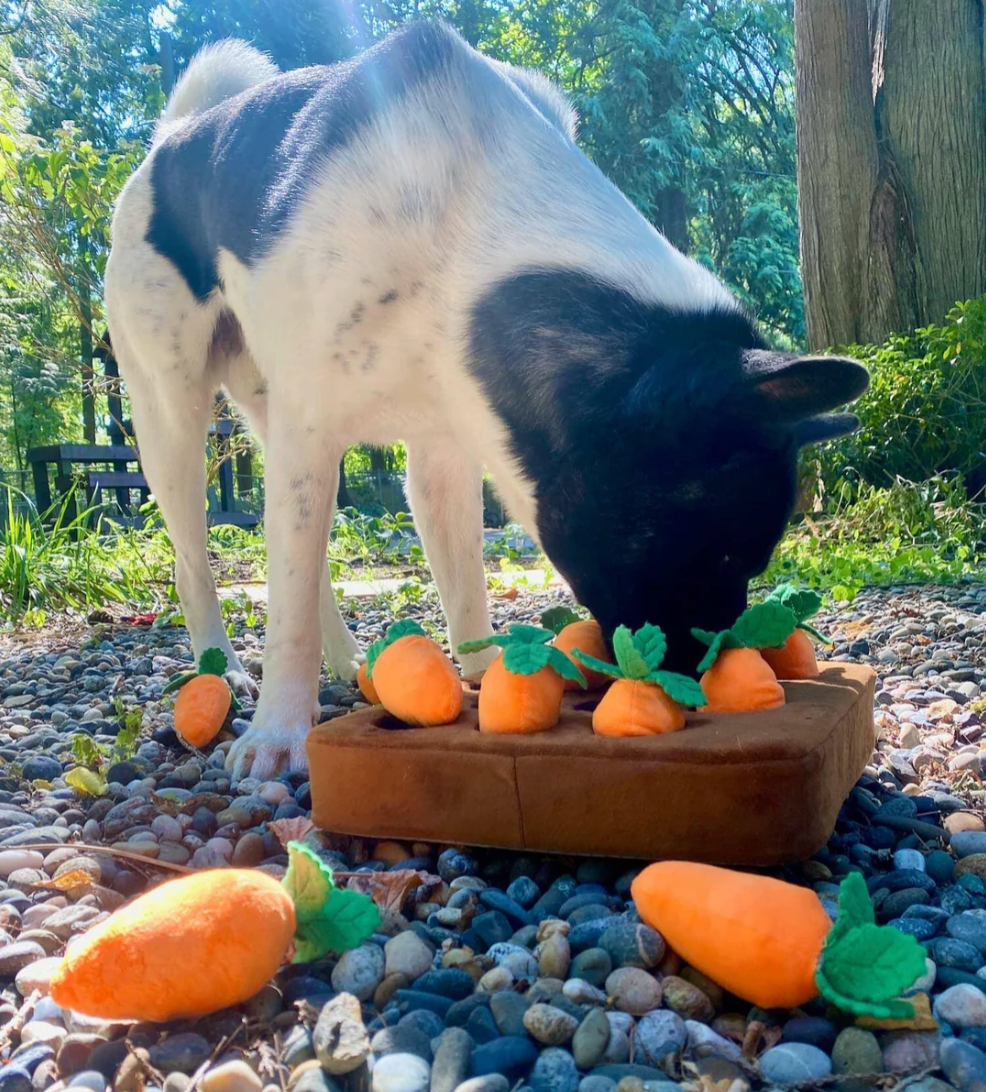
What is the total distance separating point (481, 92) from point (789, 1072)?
213 centimetres

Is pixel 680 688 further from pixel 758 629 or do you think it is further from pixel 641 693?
pixel 758 629

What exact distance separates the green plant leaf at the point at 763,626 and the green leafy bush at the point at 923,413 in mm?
3827

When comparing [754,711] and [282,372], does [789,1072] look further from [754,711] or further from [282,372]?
[282,372]

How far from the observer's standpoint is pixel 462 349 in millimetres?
2080

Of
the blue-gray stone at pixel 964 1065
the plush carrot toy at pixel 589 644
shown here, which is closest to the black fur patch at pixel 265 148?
the plush carrot toy at pixel 589 644

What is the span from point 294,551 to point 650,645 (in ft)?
3.36

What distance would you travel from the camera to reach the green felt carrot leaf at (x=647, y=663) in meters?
1.38

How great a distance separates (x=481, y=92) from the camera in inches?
89.8

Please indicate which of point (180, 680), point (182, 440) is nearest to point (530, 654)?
point (180, 680)

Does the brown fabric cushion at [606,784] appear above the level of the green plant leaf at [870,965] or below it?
above

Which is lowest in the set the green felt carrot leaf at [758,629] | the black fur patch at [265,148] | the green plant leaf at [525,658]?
the green felt carrot leaf at [758,629]

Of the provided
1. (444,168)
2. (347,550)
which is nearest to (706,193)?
(347,550)

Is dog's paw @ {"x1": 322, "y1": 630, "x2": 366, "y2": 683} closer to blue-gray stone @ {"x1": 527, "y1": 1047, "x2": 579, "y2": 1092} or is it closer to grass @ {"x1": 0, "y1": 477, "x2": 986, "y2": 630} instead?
grass @ {"x1": 0, "y1": 477, "x2": 986, "y2": 630}

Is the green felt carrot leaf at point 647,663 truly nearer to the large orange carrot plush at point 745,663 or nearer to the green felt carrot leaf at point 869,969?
the large orange carrot plush at point 745,663
